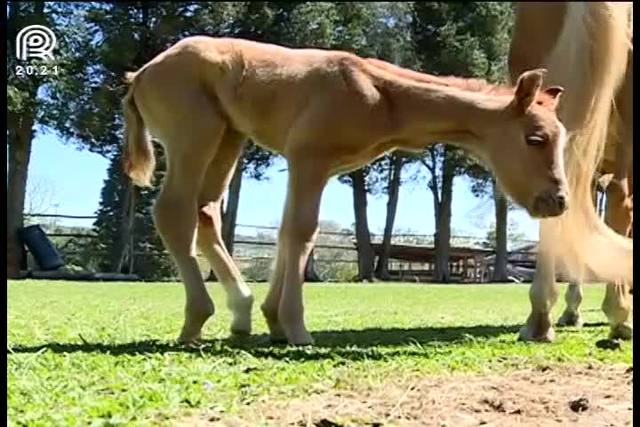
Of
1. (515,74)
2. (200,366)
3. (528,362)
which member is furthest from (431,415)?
(515,74)

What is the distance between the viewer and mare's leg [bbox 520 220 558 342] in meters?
2.77

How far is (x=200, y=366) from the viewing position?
6.18 ft

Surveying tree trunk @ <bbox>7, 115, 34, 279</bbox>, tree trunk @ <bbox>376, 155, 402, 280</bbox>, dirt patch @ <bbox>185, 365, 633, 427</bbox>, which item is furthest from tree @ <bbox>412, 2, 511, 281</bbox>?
tree trunk @ <bbox>376, 155, 402, 280</bbox>

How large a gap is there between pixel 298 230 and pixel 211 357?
1.69 ft

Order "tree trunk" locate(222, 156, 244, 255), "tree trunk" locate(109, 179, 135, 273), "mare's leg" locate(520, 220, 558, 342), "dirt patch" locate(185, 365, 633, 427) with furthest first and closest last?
"tree trunk" locate(222, 156, 244, 255)
"tree trunk" locate(109, 179, 135, 273)
"mare's leg" locate(520, 220, 558, 342)
"dirt patch" locate(185, 365, 633, 427)

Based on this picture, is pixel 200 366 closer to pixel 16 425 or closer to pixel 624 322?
pixel 16 425

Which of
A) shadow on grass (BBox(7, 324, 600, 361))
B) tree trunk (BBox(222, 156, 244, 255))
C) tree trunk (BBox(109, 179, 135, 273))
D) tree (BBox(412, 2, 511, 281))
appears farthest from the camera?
tree trunk (BBox(222, 156, 244, 255))

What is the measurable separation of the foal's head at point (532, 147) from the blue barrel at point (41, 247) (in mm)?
4469

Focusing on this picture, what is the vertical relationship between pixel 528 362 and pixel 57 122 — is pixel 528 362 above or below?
below

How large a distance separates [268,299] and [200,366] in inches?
30.5

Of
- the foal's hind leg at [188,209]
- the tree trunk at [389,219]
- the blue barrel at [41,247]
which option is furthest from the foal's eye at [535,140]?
the tree trunk at [389,219]

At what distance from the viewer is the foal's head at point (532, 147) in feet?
7.84

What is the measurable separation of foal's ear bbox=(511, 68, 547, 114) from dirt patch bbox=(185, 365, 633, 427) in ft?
2.78

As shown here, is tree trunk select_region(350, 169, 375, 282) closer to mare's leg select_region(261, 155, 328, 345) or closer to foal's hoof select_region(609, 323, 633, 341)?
foal's hoof select_region(609, 323, 633, 341)
